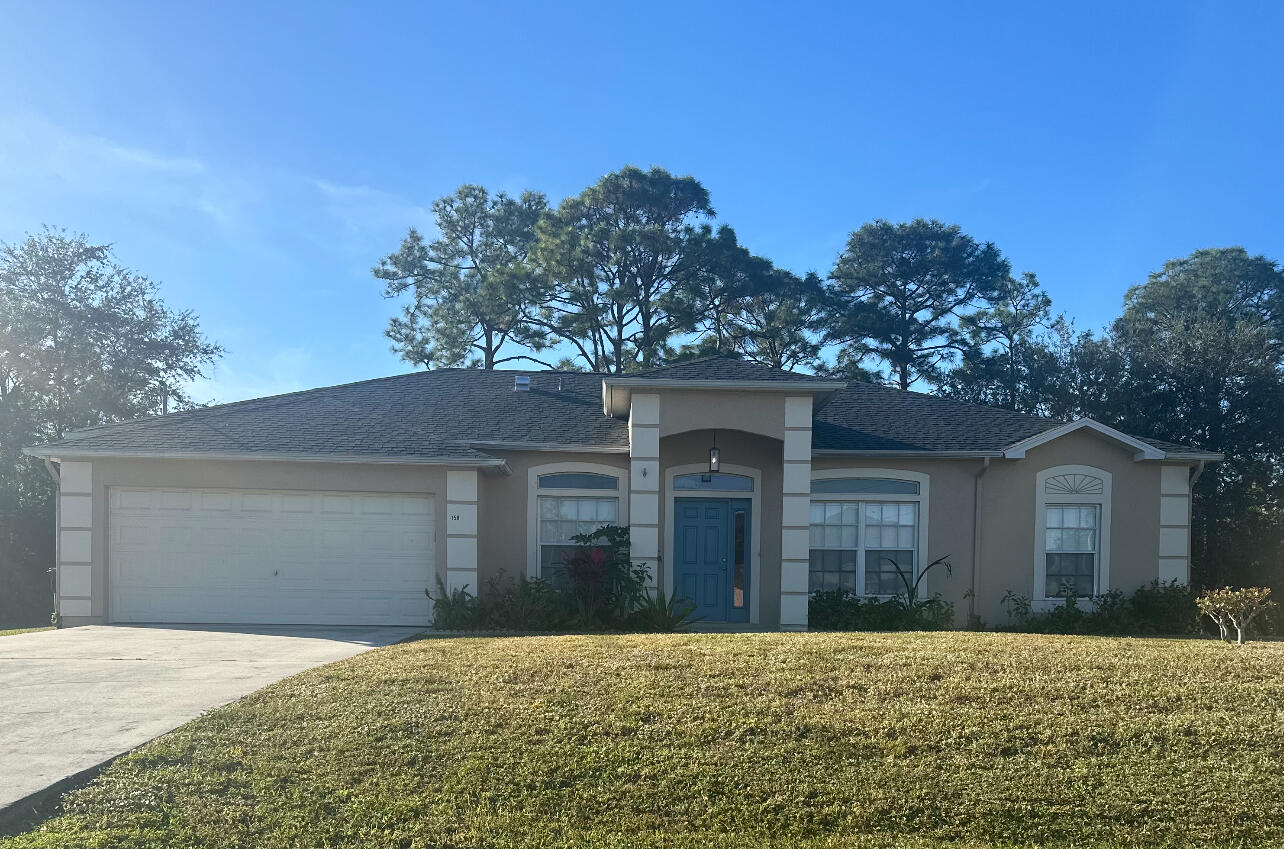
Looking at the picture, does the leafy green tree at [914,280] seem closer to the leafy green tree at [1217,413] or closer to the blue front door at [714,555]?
the leafy green tree at [1217,413]

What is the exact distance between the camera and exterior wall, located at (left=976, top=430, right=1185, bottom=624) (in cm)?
1424

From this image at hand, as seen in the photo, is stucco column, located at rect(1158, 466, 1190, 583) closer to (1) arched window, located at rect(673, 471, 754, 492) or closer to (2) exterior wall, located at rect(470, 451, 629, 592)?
(1) arched window, located at rect(673, 471, 754, 492)

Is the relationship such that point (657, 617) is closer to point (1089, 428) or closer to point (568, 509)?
point (568, 509)

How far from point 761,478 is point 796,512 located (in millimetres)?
1448

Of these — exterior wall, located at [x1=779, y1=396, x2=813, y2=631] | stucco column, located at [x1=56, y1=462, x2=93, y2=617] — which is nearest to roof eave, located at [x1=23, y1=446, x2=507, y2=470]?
stucco column, located at [x1=56, y1=462, x2=93, y2=617]

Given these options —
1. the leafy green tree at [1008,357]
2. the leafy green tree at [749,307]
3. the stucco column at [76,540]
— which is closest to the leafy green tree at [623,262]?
the leafy green tree at [749,307]

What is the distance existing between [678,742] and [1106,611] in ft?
34.2

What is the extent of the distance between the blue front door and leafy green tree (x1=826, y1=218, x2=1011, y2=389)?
19.7m

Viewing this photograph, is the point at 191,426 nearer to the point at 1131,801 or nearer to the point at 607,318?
the point at 1131,801

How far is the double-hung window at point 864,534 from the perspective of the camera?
47.1 ft

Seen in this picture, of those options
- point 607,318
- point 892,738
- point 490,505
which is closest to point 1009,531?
point 490,505

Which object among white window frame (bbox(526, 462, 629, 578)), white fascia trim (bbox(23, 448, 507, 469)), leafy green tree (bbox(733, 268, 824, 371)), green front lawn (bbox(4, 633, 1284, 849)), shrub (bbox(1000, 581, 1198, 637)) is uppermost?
leafy green tree (bbox(733, 268, 824, 371))

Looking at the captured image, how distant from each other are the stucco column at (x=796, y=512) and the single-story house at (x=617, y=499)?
31mm

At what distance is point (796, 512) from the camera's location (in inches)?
512
